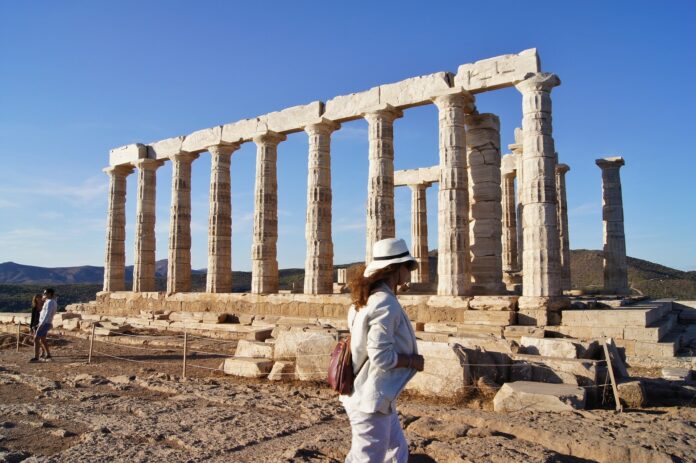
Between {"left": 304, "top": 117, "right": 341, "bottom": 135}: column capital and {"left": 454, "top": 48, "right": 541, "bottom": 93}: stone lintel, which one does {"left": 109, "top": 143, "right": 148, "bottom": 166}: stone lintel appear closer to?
{"left": 304, "top": 117, "right": 341, "bottom": 135}: column capital

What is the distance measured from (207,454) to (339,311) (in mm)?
13888

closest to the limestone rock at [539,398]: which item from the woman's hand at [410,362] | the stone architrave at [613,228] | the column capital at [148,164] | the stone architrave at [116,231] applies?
the woman's hand at [410,362]

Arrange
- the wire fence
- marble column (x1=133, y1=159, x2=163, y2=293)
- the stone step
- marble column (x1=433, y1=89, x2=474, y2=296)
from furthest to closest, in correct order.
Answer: marble column (x1=133, y1=159, x2=163, y2=293) → marble column (x1=433, y1=89, x2=474, y2=296) → the stone step → the wire fence

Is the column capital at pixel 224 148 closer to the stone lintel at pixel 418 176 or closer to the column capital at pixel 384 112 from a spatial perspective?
the column capital at pixel 384 112

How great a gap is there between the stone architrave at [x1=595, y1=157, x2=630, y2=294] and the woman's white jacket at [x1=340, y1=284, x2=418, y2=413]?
22.2m

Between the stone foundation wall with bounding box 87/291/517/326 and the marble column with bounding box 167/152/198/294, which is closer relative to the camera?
the stone foundation wall with bounding box 87/291/517/326

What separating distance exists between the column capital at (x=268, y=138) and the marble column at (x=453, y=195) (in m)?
7.58

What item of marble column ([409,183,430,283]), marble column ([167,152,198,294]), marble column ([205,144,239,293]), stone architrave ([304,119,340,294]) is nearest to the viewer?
stone architrave ([304,119,340,294])

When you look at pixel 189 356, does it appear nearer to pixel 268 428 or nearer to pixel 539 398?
pixel 268 428

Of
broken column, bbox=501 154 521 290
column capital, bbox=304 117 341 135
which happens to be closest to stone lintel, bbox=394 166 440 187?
broken column, bbox=501 154 521 290

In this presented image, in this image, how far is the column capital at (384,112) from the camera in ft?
64.2

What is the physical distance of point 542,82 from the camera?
16406 mm

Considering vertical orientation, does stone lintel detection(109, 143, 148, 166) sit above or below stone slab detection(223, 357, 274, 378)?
above

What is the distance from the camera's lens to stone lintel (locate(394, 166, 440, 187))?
1149 inches
